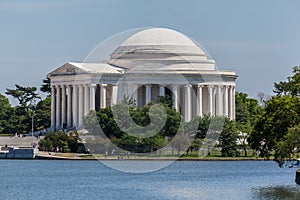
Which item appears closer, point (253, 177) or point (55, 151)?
point (253, 177)

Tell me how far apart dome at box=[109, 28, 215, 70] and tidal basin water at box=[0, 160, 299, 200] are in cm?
4951

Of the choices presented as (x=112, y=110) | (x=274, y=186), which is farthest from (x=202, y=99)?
(x=274, y=186)

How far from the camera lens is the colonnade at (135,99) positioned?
183 m

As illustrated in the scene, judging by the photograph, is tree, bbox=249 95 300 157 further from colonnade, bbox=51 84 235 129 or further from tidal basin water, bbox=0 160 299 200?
colonnade, bbox=51 84 235 129

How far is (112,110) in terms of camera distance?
15200cm

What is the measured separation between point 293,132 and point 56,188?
1749 centimetres

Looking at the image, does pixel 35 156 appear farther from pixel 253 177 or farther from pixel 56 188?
pixel 56 188

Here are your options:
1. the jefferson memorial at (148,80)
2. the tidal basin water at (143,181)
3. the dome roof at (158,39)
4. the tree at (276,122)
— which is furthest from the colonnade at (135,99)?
the tree at (276,122)

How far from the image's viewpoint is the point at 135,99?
604ft

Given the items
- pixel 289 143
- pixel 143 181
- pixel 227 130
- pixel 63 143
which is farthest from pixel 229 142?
pixel 289 143

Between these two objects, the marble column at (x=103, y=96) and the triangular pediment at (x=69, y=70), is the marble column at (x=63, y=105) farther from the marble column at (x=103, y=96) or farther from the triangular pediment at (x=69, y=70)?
the marble column at (x=103, y=96)

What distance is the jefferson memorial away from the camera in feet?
600

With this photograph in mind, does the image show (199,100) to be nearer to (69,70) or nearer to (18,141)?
(69,70)

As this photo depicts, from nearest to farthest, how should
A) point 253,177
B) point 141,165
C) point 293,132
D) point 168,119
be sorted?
point 293,132
point 253,177
point 141,165
point 168,119
